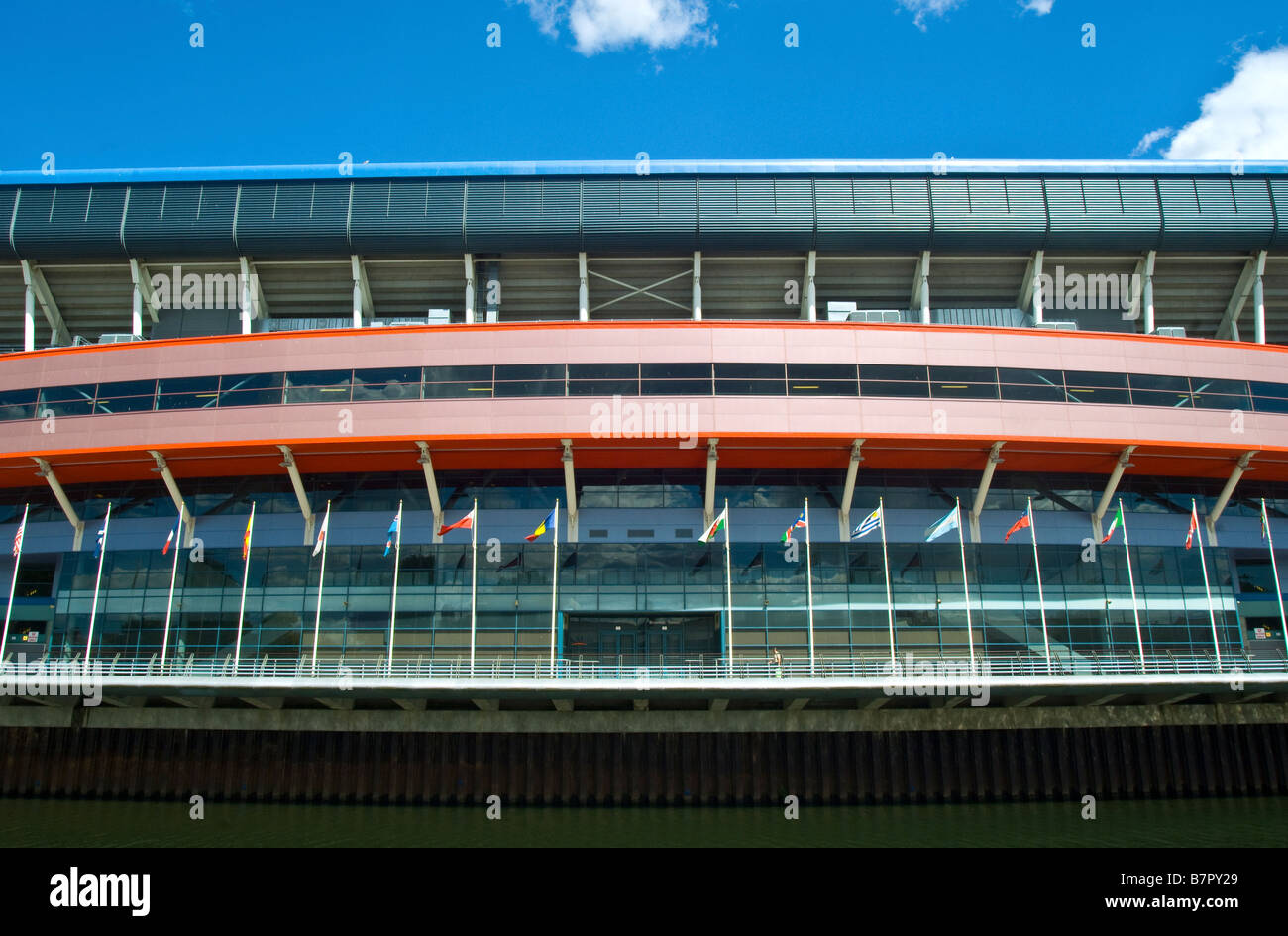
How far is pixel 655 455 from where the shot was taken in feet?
111

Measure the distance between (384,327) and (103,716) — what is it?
17.1 meters

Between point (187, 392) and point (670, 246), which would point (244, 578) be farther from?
point (670, 246)

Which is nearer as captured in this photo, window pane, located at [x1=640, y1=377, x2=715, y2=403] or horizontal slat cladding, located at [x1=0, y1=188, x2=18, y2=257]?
window pane, located at [x1=640, y1=377, x2=715, y2=403]

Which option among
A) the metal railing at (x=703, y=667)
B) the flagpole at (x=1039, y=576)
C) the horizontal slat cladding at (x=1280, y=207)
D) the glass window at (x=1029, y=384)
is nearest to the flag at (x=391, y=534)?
the metal railing at (x=703, y=667)

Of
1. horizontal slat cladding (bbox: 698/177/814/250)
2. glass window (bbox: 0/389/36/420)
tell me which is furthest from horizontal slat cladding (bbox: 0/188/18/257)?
horizontal slat cladding (bbox: 698/177/814/250)

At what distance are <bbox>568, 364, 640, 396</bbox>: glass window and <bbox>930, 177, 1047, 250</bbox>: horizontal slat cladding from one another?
46.6ft

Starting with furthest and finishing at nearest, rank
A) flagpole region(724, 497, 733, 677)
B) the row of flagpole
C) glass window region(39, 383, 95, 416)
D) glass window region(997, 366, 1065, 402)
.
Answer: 1. glass window region(39, 383, 95, 416)
2. glass window region(997, 366, 1065, 402)
3. flagpole region(724, 497, 733, 677)
4. the row of flagpole

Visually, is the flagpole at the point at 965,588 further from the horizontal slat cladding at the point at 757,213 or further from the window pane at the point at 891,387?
the horizontal slat cladding at the point at 757,213

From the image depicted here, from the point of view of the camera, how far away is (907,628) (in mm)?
33562

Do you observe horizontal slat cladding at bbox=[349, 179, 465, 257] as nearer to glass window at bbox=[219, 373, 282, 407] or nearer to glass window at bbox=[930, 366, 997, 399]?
glass window at bbox=[219, 373, 282, 407]

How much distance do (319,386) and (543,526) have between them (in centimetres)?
1054

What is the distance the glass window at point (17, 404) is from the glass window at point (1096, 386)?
40283 millimetres

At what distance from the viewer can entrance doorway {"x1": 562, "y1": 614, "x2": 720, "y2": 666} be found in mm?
33719

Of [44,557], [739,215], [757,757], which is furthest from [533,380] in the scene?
Answer: [44,557]
